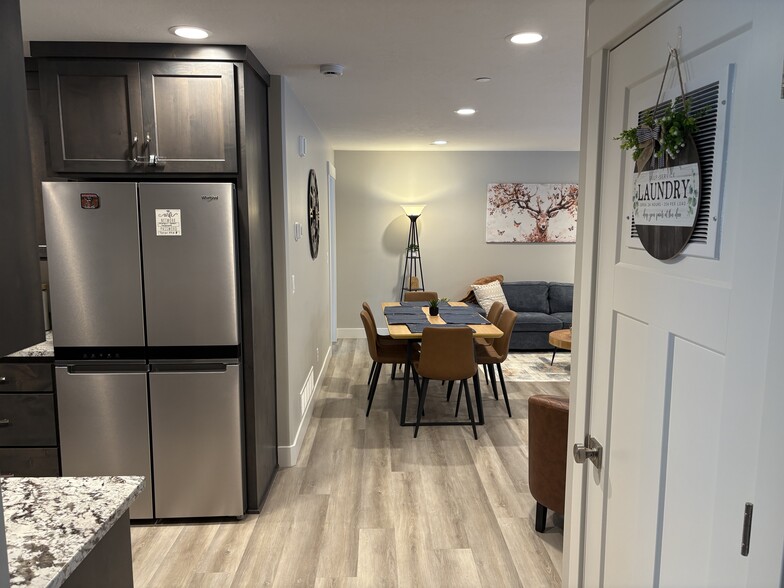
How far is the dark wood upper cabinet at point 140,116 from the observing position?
2.61 meters

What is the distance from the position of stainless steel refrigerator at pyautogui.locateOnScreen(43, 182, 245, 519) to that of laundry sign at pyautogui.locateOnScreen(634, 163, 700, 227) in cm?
193

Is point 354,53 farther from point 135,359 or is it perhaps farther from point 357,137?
point 357,137

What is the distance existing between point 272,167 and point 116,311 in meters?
1.21

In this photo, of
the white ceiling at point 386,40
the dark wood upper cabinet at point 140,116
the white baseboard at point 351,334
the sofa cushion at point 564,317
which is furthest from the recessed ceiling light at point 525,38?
the white baseboard at point 351,334

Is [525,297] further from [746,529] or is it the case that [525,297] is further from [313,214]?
[746,529]

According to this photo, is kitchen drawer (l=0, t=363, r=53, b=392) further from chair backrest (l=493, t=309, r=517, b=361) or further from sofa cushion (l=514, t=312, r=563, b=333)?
sofa cushion (l=514, t=312, r=563, b=333)

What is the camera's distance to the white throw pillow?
6.79 meters

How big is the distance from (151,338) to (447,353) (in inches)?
77.9

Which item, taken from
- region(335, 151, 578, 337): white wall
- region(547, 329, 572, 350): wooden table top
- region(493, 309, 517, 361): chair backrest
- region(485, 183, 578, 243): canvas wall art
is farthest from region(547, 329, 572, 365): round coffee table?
region(485, 183, 578, 243): canvas wall art

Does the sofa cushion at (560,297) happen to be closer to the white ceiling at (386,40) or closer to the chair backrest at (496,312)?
the chair backrest at (496,312)

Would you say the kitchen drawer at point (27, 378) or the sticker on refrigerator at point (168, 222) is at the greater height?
the sticker on refrigerator at point (168, 222)

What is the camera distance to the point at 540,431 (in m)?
2.67

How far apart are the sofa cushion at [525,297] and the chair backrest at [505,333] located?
246cm

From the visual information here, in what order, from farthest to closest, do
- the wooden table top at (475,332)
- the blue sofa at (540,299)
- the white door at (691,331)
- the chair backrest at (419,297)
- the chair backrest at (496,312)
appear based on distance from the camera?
the blue sofa at (540,299)
the chair backrest at (419,297)
the chair backrest at (496,312)
the wooden table top at (475,332)
the white door at (691,331)
